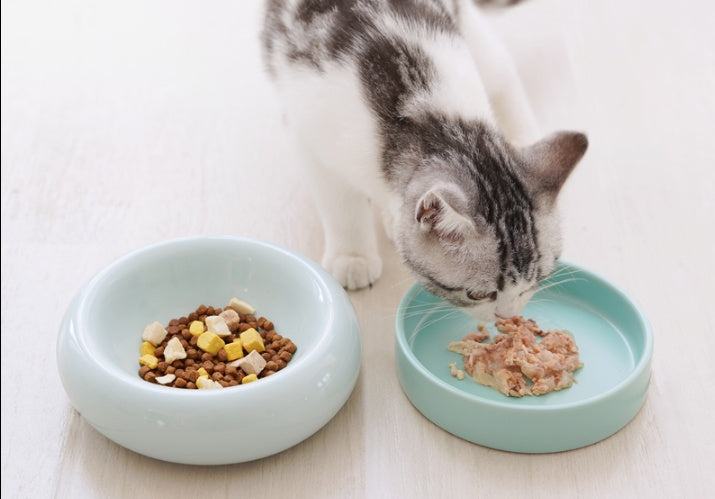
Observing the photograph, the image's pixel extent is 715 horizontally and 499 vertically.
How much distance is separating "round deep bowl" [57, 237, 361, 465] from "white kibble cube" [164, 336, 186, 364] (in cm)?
6

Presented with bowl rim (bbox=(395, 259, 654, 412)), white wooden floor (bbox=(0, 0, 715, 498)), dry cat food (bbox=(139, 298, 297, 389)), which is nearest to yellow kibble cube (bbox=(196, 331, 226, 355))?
Result: dry cat food (bbox=(139, 298, 297, 389))

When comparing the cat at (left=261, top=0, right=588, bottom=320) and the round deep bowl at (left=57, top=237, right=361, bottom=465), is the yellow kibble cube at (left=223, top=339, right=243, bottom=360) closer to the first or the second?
the round deep bowl at (left=57, top=237, right=361, bottom=465)

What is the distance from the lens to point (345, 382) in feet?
5.30

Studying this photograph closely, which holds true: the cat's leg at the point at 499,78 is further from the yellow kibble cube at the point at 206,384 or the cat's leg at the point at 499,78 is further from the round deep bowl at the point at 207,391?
the yellow kibble cube at the point at 206,384

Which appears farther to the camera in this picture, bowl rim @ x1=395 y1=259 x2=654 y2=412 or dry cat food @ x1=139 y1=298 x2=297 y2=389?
dry cat food @ x1=139 y1=298 x2=297 y2=389

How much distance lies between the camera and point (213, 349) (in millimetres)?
1699

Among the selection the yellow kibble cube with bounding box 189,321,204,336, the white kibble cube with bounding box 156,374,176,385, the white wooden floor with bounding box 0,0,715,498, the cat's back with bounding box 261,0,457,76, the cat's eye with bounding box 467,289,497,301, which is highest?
the cat's back with bounding box 261,0,457,76

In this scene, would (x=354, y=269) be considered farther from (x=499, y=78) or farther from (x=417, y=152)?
(x=499, y=78)

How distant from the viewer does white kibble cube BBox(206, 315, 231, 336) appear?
1.74 metres

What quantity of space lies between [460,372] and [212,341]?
1.57 ft

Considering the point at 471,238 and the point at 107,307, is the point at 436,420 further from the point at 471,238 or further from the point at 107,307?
the point at 107,307

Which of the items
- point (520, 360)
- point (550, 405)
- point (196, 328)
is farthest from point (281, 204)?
point (550, 405)

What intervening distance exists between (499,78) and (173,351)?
106 cm

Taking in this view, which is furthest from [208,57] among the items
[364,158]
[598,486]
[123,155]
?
[598,486]
